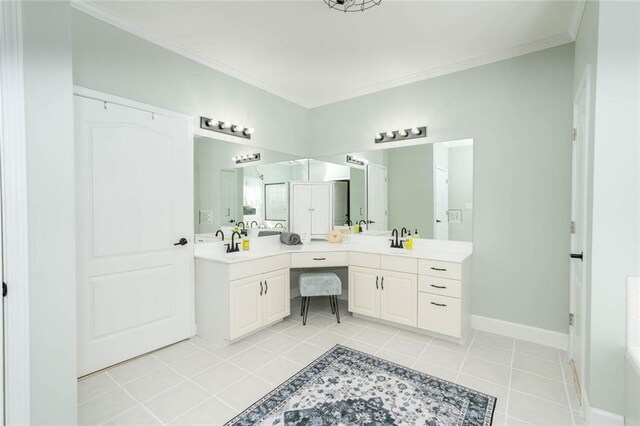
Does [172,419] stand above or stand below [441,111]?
below

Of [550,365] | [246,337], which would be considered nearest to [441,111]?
[550,365]

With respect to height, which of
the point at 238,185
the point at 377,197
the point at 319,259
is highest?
the point at 238,185

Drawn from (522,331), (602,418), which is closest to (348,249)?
(522,331)

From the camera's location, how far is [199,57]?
3016 mm

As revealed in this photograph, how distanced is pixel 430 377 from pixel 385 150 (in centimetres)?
245

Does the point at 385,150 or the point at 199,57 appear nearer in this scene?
the point at 199,57

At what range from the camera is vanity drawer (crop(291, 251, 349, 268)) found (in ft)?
11.3

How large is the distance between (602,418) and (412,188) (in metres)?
2.37

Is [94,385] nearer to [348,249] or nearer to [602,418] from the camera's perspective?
[348,249]

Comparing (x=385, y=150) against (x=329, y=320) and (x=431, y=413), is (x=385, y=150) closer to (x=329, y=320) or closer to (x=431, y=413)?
(x=329, y=320)

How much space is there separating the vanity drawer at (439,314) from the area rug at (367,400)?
635 millimetres

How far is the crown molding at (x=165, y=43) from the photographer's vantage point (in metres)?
2.29

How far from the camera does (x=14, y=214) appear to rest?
1345mm

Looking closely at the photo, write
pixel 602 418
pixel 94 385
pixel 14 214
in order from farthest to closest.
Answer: pixel 94 385
pixel 602 418
pixel 14 214
